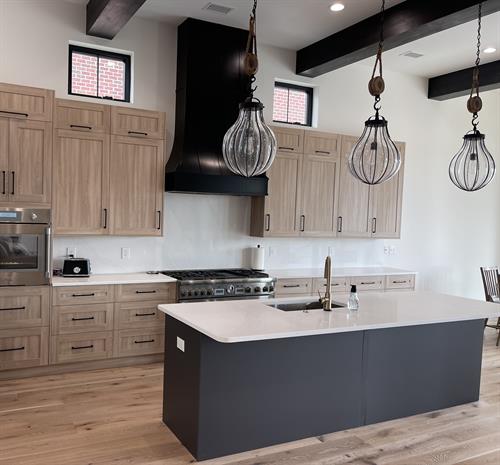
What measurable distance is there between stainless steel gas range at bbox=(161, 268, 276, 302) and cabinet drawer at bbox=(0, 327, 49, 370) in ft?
4.19

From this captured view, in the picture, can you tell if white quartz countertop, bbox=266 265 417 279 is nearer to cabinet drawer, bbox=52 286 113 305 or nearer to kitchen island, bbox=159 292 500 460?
kitchen island, bbox=159 292 500 460

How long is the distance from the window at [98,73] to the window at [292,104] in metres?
1.80

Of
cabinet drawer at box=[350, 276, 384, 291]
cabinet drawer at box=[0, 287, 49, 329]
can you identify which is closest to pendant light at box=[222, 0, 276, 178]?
cabinet drawer at box=[0, 287, 49, 329]

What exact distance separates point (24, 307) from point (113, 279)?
31.9 inches

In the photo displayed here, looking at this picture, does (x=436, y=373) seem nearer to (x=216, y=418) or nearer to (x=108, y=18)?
(x=216, y=418)

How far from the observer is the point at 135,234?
481 centimetres

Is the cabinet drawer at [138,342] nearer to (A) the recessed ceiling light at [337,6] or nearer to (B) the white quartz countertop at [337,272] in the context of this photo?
(B) the white quartz countertop at [337,272]

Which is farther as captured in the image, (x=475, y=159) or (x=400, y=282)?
(x=400, y=282)

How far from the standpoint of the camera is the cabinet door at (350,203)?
588cm

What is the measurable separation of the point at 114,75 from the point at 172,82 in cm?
60

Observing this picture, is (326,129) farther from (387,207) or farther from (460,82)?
(460,82)

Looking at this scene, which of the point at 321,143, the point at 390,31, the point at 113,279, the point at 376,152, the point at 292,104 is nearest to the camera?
the point at 376,152

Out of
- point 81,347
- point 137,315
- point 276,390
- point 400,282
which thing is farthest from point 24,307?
point 400,282

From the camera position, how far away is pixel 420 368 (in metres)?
3.75
